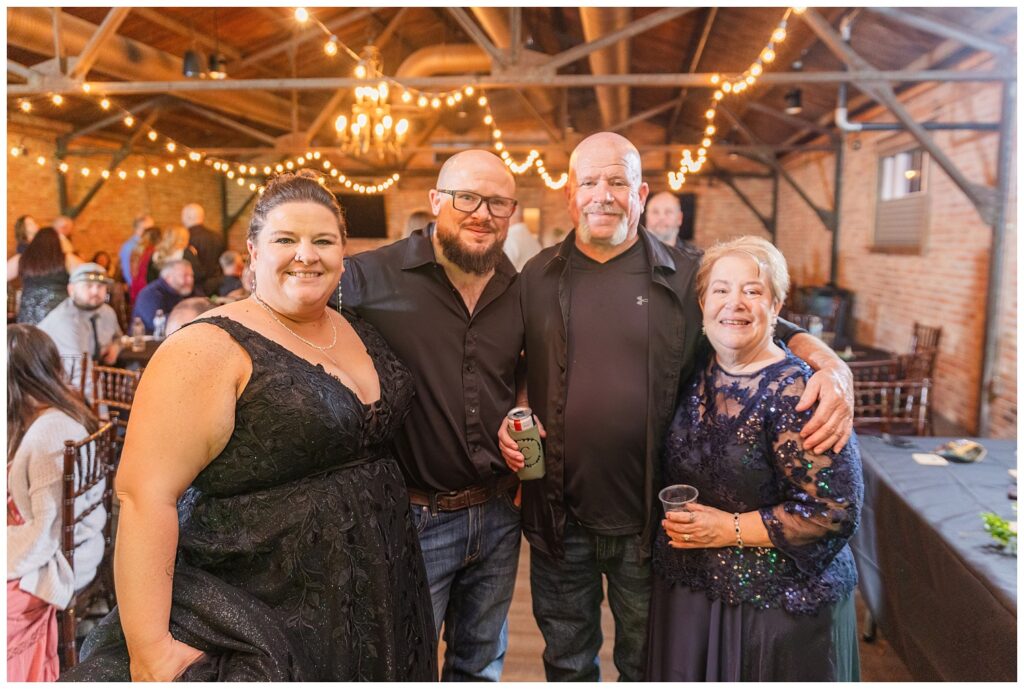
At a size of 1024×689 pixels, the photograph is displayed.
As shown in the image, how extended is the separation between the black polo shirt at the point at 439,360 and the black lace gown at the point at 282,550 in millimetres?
409

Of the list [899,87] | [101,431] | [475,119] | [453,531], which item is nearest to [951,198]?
[899,87]

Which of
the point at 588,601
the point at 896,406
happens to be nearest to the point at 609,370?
the point at 588,601

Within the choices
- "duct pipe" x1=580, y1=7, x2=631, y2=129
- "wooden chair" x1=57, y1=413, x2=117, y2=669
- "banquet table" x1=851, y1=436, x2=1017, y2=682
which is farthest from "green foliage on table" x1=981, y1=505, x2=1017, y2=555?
"duct pipe" x1=580, y1=7, x2=631, y2=129

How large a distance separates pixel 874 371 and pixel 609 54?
368cm

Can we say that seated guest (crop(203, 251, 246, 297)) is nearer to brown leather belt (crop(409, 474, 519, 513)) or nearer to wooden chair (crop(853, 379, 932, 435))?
brown leather belt (crop(409, 474, 519, 513))

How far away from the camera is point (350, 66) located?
1052 centimetres

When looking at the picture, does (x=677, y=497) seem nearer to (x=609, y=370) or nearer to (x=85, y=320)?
(x=609, y=370)

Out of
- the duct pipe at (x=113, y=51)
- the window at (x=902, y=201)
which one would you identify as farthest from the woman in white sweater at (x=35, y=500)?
the window at (x=902, y=201)

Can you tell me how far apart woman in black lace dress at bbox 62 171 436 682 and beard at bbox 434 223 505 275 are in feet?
1.33

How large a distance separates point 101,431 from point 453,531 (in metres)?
1.35

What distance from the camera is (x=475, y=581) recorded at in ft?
6.55

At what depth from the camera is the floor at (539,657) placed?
8.55ft

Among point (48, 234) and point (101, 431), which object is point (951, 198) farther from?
point (48, 234)

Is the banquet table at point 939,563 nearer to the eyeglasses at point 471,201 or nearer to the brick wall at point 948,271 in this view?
the eyeglasses at point 471,201
